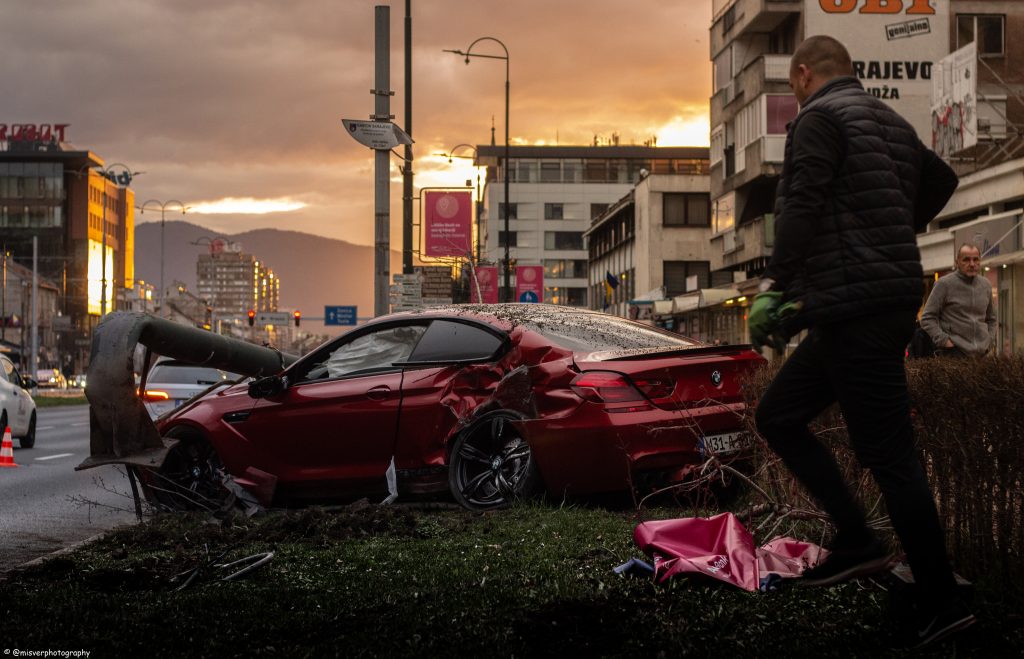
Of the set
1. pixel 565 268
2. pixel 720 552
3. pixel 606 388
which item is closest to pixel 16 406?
pixel 606 388

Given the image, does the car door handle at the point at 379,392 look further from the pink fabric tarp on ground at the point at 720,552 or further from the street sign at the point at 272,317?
the street sign at the point at 272,317

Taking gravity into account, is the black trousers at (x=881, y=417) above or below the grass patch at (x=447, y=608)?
above

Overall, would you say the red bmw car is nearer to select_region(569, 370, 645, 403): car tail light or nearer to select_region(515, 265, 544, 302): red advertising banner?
select_region(569, 370, 645, 403): car tail light

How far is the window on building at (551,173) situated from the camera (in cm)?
12475

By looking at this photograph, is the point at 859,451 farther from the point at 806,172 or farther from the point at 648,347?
the point at 648,347

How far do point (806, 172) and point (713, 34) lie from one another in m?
50.0

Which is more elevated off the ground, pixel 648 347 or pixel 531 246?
pixel 531 246

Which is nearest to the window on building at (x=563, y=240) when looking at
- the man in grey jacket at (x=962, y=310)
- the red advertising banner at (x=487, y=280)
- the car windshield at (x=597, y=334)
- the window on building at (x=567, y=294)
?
the window on building at (x=567, y=294)

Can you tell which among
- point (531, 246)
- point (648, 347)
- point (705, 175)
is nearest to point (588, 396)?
point (648, 347)

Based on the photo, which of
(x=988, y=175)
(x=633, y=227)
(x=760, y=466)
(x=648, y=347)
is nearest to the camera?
(x=760, y=466)

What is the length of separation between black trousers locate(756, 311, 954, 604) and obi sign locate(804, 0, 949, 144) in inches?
1634

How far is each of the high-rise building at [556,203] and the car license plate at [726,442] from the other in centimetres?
11476

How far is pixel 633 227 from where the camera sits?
7519 cm

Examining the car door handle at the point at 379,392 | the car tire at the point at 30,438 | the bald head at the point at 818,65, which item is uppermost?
the bald head at the point at 818,65
